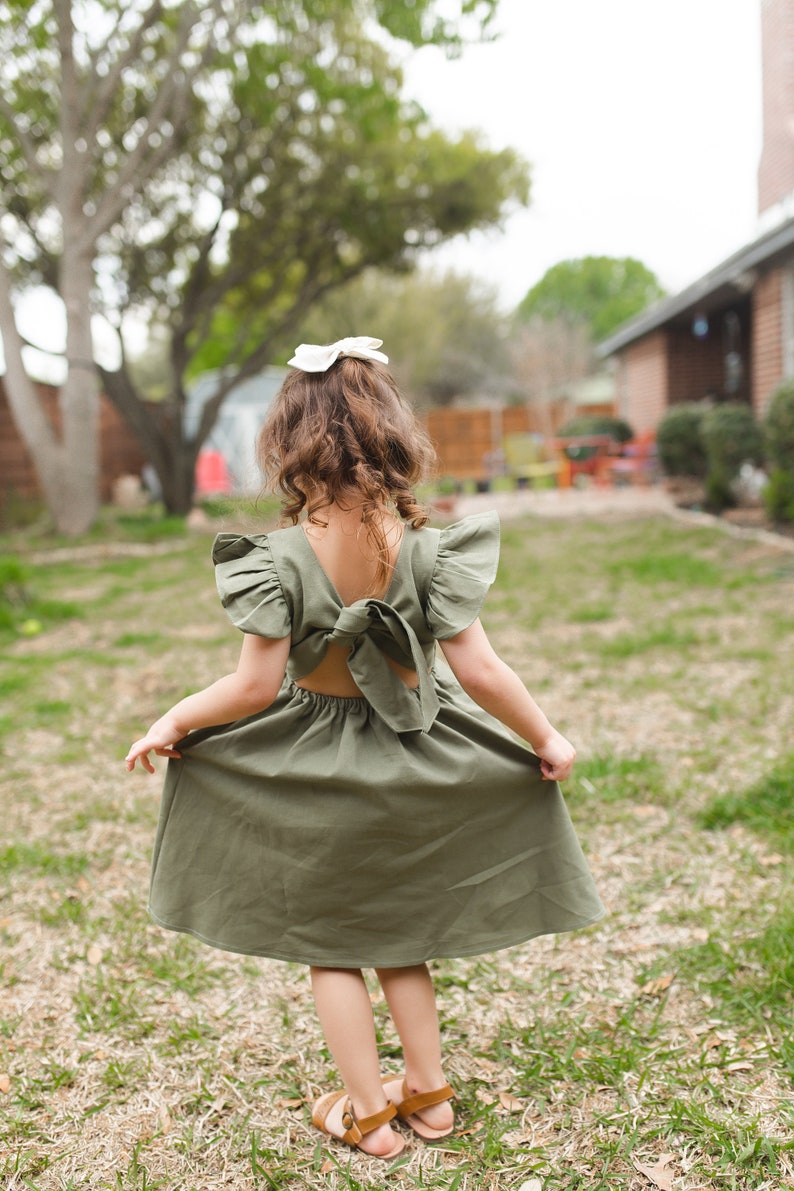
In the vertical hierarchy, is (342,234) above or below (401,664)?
above

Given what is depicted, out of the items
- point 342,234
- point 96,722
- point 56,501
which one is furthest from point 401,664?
point 342,234

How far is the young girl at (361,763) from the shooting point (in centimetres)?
162

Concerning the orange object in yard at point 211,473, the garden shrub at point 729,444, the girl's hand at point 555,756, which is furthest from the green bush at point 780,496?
the orange object in yard at point 211,473

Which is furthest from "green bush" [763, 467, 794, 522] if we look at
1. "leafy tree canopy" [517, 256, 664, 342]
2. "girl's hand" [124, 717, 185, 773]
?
"leafy tree canopy" [517, 256, 664, 342]

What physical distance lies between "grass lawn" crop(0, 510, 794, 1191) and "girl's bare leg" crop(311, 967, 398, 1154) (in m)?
0.09

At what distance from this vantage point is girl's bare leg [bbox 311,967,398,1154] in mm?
1696

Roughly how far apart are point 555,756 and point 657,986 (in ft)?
2.89

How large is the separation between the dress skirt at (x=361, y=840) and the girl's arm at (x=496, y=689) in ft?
0.21

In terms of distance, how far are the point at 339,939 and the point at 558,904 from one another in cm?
41

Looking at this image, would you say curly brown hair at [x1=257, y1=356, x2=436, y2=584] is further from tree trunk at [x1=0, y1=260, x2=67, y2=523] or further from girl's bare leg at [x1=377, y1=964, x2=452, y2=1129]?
tree trunk at [x1=0, y1=260, x2=67, y2=523]

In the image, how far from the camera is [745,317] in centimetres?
1463

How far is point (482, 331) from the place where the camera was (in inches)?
A: 1686

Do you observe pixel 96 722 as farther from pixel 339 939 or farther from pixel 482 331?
pixel 482 331

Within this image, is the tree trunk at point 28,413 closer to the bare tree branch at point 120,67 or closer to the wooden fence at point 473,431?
the bare tree branch at point 120,67
